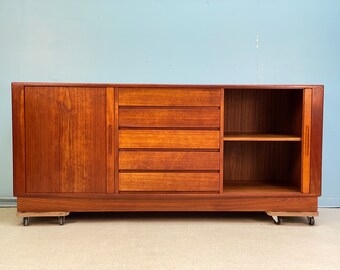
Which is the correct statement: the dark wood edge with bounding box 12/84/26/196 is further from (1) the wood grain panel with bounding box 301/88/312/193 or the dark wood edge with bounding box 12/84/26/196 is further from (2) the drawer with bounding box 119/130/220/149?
(1) the wood grain panel with bounding box 301/88/312/193

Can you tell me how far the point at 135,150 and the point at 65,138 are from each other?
438 millimetres

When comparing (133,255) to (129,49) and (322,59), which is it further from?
(322,59)

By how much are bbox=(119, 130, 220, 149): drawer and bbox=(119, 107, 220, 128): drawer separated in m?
0.04

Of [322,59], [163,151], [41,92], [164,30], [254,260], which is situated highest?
[164,30]

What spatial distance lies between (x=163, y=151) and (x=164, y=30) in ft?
3.37

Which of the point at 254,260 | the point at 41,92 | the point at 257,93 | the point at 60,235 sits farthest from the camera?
the point at 257,93

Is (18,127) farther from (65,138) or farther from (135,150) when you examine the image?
(135,150)

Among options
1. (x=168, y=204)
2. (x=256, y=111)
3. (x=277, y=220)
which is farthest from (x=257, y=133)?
(x=168, y=204)

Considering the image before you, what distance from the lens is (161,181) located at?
2441 millimetres

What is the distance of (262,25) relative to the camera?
2969mm

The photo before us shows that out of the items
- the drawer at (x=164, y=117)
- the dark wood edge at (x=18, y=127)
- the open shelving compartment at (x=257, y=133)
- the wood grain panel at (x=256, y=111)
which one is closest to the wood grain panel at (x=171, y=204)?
the dark wood edge at (x=18, y=127)

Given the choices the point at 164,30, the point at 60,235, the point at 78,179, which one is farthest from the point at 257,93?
the point at 60,235

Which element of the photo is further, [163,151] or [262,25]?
[262,25]

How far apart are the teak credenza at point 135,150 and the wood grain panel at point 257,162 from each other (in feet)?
1.28
